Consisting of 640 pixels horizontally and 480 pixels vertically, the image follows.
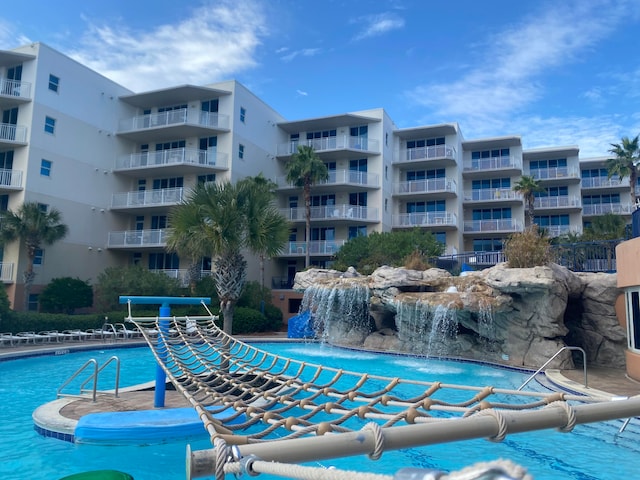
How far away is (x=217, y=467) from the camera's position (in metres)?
1.74

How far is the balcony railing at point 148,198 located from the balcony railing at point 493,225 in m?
21.6

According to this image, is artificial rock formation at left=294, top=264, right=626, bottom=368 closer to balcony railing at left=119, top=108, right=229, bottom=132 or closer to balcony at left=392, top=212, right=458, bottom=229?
balcony at left=392, top=212, right=458, bottom=229

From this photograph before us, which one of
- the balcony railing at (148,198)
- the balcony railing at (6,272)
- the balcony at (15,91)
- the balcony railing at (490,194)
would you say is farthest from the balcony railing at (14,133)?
the balcony railing at (490,194)

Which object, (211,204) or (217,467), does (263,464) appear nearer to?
(217,467)

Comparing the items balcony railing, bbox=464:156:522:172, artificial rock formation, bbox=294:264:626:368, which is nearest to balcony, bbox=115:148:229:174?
artificial rock formation, bbox=294:264:626:368

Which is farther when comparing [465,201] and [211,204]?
[465,201]

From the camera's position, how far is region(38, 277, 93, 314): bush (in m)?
24.8

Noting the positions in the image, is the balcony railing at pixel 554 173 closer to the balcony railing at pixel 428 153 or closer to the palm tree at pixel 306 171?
the balcony railing at pixel 428 153

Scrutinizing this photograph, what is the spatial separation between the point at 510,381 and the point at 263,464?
1327 centimetres

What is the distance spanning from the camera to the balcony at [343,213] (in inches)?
1325

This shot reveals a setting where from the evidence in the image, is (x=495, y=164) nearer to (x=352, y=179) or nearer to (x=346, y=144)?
(x=352, y=179)

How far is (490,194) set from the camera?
3781 centimetres

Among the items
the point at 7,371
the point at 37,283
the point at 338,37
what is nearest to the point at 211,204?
the point at 7,371

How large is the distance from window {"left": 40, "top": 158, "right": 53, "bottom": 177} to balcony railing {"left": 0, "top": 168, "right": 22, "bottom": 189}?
1.17 meters
